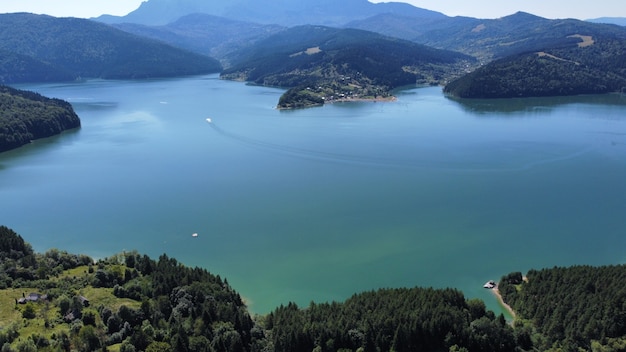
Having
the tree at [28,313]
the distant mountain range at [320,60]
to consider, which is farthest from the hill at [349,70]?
the tree at [28,313]

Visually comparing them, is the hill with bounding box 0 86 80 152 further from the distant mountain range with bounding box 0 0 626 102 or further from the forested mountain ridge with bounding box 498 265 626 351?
the forested mountain ridge with bounding box 498 265 626 351

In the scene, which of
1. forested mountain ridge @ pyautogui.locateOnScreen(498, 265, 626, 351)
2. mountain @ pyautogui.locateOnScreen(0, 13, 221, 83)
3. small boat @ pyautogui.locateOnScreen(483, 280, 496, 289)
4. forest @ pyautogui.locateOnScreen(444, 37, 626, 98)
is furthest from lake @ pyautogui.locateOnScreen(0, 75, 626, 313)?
mountain @ pyautogui.locateOnScreen(0, 13, 221, 83)

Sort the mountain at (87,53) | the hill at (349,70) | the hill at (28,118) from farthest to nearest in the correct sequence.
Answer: the mountain at (87,53) → the hill at (349,70) → the hill at (28,118)

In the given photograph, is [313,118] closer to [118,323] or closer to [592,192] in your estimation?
[592,192]

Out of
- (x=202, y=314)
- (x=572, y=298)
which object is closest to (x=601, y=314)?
(x=572, y=298)

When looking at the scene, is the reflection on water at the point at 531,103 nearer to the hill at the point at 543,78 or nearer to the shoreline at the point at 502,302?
the hill at the point at 543,78
